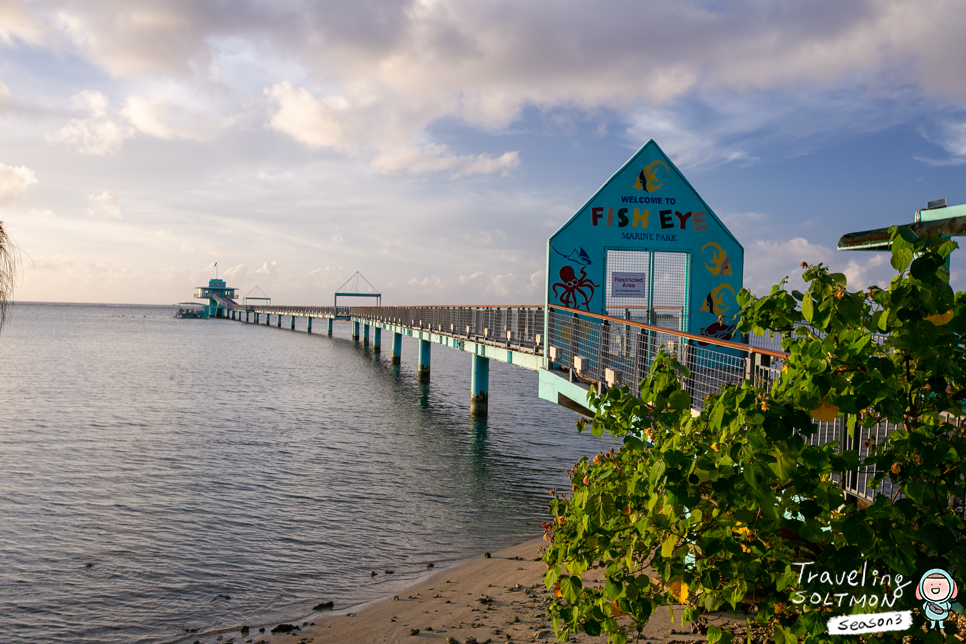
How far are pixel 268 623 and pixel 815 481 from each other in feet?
25.2

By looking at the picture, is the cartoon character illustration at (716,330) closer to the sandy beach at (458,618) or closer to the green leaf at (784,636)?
the sandy beach at (458,618)

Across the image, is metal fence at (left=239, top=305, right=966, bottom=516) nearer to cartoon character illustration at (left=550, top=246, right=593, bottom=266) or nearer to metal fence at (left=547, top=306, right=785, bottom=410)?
metal fence at (left=547, top=306, right=785, bottom=410)

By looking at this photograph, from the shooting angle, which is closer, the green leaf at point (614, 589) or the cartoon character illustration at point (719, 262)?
the green leaf at point (614, 589)

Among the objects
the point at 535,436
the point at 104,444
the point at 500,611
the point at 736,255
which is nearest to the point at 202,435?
the point at 104,444

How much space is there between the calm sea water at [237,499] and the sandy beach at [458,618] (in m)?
0.59

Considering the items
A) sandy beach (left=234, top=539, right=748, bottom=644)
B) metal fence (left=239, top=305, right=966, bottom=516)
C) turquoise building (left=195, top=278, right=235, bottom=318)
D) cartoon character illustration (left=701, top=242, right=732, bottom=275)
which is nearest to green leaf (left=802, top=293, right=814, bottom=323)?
metal fence (left=239, top=305, right=966, bottom=516)

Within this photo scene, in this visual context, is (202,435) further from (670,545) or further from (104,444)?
(670,545)

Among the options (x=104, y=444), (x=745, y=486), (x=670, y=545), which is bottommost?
(x=104, y=444)

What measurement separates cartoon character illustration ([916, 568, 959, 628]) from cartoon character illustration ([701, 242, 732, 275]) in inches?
499

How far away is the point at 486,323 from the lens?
867 inches

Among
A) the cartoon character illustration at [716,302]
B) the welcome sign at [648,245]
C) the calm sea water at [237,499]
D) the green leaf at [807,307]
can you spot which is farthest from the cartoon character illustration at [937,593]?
the cartoon character illustration at [716,302]

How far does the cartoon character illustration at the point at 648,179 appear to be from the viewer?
14.1 meters

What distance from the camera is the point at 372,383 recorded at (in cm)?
3775

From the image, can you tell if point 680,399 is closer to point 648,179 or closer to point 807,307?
point 807,307
